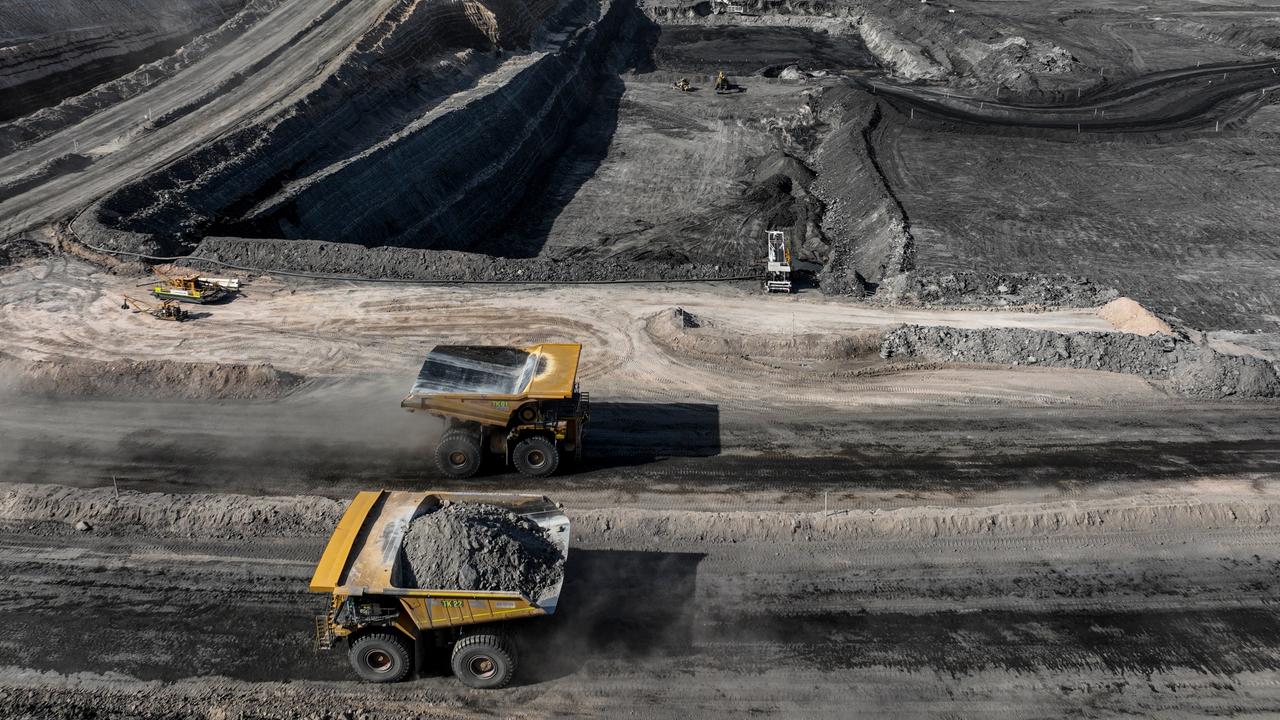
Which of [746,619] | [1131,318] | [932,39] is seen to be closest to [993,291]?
[1131,318]

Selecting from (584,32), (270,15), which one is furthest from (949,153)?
(270,15)

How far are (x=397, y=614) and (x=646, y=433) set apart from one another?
7269 millimetres

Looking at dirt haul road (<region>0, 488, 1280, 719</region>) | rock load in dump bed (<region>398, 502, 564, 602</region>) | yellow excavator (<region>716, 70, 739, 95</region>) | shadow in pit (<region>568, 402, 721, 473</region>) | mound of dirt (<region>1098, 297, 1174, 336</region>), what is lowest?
dirt haul road (<region>0, 488, 1280, 719</region>)

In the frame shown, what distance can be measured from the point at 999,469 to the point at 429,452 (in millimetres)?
10879

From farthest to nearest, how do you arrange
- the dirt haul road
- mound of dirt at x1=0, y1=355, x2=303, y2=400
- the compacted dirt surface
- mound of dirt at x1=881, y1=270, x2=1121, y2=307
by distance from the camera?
mound of dirt at x1=881, y1=270, x2=1121, y2=307
mound of dirt at x1=0, y1=355, x2=303, y2=400
the compacted dirt surface
the dirt haul road

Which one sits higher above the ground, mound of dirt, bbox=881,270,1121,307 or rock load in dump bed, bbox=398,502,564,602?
mound of dirt, bbox=881,270,1121,307

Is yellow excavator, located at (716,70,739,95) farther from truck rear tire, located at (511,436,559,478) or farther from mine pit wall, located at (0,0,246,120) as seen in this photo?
truck rear tire, located at (511,436,559,478)

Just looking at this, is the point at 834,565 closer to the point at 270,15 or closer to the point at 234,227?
the point at 234,227

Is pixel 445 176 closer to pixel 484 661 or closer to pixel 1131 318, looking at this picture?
pixel 1131 318

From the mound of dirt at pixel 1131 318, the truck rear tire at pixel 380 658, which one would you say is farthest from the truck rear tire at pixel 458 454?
the mound of dirt at pixel 1131 318

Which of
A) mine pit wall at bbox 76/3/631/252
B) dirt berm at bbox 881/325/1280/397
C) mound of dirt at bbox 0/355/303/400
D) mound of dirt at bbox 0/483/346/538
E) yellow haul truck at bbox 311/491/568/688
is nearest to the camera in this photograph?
yellow haul truck at bbox 311/491/568/688

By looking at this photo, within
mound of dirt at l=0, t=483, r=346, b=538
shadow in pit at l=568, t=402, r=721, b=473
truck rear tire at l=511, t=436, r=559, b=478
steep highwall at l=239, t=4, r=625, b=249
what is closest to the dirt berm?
shadow in pit at l=568, t=402, r=721, b=473

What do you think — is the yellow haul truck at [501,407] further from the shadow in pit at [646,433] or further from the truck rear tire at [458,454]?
the shadow in pit at [646,433]

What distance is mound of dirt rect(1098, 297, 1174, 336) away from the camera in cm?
2022
